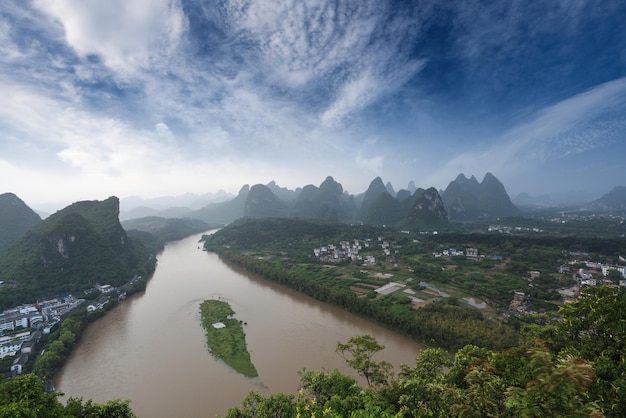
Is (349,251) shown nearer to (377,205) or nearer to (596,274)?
(596,274)

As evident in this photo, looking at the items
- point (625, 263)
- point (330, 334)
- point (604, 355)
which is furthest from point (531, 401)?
point (625, 263)

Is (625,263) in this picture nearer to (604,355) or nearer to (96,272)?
(604,355)

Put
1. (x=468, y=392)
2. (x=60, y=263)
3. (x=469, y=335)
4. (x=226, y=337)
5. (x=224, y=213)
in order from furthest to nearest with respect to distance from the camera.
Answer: (x=224, y=213) < (x=60, y=263) < (x=226, y=337) < (x=469, y=335) < (x=468, y=392)

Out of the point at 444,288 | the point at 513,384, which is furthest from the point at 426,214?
the point at 513,384

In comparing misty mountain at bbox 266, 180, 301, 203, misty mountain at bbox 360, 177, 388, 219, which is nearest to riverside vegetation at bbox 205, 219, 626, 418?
misty mountain at bbox 360, 177, 388, 219

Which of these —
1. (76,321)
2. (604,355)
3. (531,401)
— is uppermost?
(531,401)

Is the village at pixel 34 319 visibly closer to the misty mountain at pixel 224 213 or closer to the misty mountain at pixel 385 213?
the misty mountain at pixel 385 213
